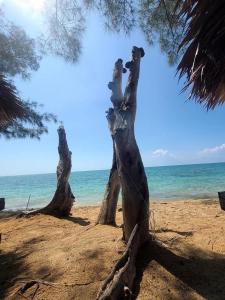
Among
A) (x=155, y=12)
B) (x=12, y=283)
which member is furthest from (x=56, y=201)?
(x=155, y=12)

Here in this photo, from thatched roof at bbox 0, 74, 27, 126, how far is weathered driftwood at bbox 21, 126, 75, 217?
2.96 meters

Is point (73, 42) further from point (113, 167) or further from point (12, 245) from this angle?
point (12, 245)

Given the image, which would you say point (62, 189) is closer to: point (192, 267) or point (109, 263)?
point (109, 263)

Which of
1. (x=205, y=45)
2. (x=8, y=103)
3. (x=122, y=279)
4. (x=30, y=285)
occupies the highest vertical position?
(x=8, y=103)

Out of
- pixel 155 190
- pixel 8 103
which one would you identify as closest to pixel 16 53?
pixel 8 103

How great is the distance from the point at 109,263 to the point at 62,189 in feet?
17.5

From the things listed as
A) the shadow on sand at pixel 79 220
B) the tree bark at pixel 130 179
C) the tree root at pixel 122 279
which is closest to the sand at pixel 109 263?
the tree root at pixel 122 279

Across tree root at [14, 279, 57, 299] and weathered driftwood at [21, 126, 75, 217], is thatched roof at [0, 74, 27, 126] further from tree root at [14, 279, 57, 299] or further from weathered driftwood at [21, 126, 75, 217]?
tree root at [14, 279, 57, 299]

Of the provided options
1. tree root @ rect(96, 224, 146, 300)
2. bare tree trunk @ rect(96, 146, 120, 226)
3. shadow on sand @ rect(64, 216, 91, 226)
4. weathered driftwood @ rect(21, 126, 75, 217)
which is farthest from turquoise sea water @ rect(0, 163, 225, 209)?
tree root @ rect(96, 224, 146, 300)

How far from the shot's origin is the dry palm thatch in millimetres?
2693

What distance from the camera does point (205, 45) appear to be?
114 inches

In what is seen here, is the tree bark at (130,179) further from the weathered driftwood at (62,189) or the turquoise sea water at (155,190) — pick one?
the turquoise sea water at (155,190)

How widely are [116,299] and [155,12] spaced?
4532 millimetres

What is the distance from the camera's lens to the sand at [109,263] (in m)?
3.32
